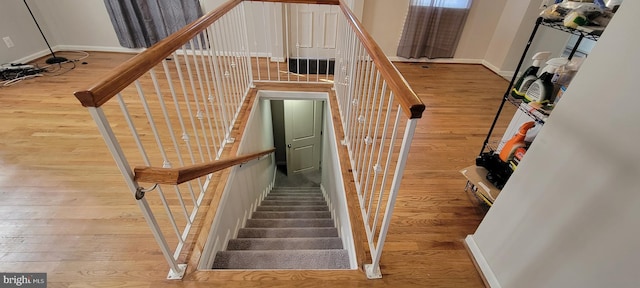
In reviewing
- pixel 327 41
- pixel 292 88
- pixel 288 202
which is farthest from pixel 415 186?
pixel 327 41

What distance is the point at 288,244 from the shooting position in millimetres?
1780

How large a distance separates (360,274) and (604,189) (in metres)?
0.93

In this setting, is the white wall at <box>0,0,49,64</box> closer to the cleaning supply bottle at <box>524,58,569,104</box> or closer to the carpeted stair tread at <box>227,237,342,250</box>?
the carpeted stair tread at <box>227,237,342,250</box>

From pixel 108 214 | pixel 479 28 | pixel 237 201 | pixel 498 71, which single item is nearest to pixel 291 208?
pixel 237 201

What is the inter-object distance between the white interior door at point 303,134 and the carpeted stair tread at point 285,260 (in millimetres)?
2986

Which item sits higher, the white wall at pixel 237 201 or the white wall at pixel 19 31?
the white wall at pixel 19 31

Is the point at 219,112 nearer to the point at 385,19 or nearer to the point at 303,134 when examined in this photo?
the point at 303,134

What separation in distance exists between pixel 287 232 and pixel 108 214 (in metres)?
1.14

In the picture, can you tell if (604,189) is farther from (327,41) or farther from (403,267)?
(327,41)

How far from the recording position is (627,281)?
714 millimetres

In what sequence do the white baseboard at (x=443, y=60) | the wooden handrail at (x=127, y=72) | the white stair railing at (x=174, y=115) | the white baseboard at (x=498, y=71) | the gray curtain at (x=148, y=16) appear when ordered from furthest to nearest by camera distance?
1. the white baseboard at (x=443, y=60)
2. the white baseboard at (x=498, y=71)
3. the gray curtain at (x=148, y=16)
4. the white stair railing at (x=174, y=115)
5. the wooden handrail at (x=127, y=72)

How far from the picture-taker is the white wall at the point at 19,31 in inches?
126

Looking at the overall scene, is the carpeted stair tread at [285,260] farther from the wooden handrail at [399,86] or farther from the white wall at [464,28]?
the white wall at [464,28]

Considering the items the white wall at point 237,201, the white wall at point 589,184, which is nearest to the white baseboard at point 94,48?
the white wall at point 237,201
